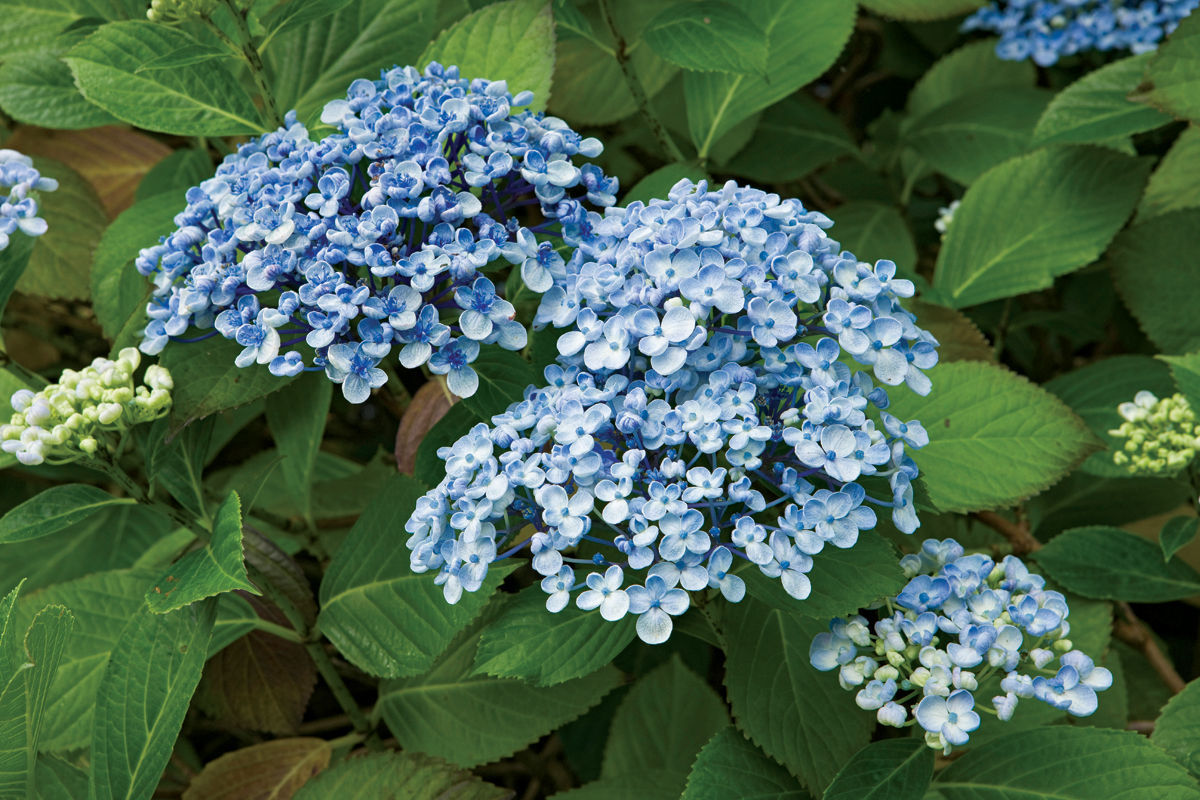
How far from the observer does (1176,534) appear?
1697 millimetres

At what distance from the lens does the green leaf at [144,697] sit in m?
1.38

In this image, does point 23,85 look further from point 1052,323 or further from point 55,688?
point 1052,323

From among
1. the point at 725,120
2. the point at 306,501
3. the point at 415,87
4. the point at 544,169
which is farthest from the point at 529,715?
the point at 725,120

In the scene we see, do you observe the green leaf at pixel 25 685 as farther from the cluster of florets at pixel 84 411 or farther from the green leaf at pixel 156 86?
the green leaf at pixel 156 86

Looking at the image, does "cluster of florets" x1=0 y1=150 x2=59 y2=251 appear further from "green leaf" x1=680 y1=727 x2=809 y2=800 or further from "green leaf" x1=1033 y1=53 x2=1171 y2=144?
"green leaf" x1=1033 y1=53 x2=1171 y2=144

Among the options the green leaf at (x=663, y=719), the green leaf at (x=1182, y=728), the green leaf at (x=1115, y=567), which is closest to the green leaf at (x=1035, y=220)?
the green leaf at (x=1115, y=567)

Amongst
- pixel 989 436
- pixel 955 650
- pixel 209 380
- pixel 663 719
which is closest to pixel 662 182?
pixel 989 436

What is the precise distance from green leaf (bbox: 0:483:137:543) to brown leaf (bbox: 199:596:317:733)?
50 centimetres

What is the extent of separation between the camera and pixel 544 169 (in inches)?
52.7

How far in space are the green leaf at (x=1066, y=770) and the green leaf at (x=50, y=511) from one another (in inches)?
50.0

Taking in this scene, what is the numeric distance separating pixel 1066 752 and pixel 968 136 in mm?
1517

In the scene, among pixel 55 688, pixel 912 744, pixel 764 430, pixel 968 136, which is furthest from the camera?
pixel 968 136

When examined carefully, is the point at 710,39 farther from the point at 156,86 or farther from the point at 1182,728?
the point at 1182,728

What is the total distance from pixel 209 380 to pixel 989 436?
1187 millimetres
